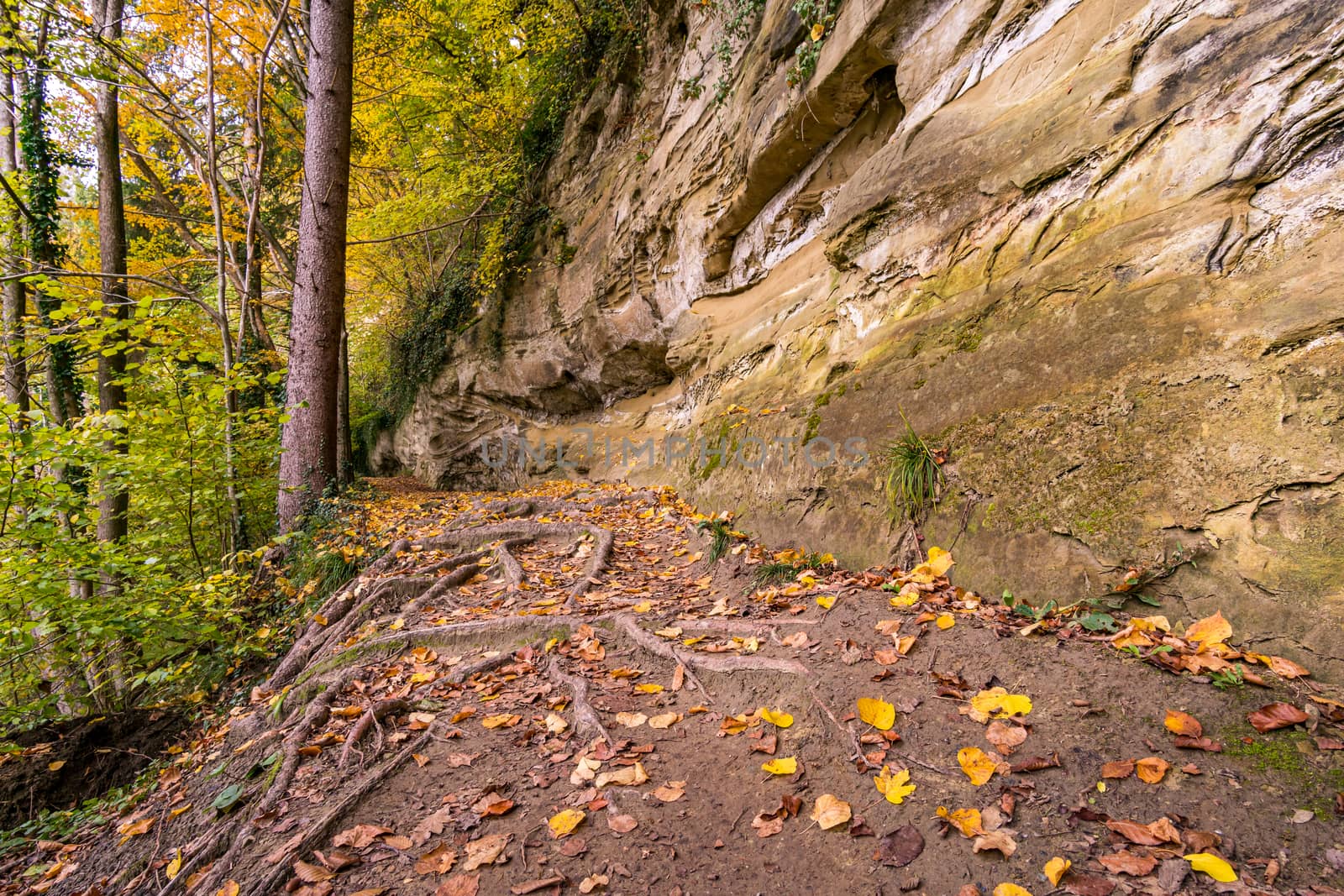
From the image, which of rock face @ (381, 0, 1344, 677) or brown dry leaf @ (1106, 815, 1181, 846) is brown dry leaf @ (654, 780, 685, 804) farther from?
rock face @ (381, 0, 1344, 677)

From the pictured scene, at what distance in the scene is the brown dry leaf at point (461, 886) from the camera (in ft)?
6.01

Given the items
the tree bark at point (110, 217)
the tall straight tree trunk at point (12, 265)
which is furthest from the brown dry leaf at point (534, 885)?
the tall straight tree trunk at point (12, 265)

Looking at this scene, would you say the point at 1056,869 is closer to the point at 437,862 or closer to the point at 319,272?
the point at 437,862

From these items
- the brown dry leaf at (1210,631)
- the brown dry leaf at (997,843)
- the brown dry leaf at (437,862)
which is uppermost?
the brown dry leaf at (1210,631)

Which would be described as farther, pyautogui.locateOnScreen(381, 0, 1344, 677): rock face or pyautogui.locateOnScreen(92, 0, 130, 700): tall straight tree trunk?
pyautogui.locateOnScreen(92, 0, 130, 700): tall straight tree trunk

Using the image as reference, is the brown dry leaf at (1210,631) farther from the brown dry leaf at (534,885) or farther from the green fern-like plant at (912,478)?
the brown dry leaf at (534,885)

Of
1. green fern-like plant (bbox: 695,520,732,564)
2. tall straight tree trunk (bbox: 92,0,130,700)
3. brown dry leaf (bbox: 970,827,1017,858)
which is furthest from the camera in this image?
tall straight tree trunk (bbox: 92,0,130,700)

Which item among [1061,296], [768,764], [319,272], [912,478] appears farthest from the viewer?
[319,272]

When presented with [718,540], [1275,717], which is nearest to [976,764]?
[1275,717]

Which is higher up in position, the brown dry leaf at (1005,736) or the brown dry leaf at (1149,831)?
the brown dry leaf at (1005,736)

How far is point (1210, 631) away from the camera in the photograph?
2.13m

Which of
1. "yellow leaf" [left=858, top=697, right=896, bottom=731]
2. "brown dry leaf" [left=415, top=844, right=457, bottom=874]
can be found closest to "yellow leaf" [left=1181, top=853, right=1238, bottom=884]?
"yellow leaf" [left=858, top=697, right=896, bottom=731]

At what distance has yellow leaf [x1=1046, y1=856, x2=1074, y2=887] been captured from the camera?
1.49 meters

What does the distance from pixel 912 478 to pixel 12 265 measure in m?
11.1
